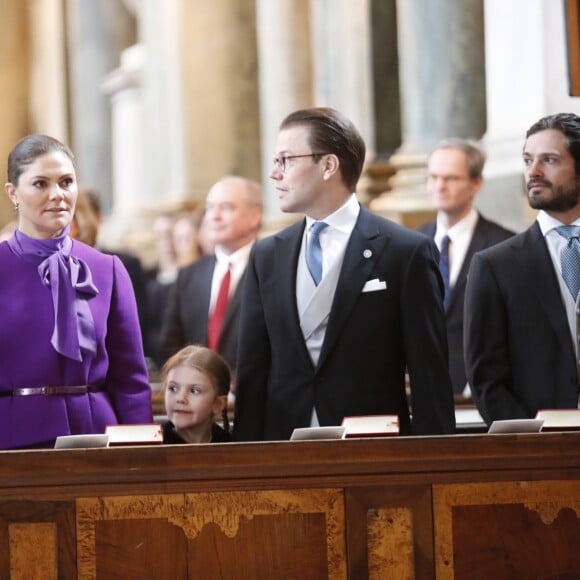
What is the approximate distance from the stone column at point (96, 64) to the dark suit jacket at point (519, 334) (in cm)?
1979

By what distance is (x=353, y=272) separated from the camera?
5.81 m

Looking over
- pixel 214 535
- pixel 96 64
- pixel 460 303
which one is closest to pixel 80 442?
pixel 214 535

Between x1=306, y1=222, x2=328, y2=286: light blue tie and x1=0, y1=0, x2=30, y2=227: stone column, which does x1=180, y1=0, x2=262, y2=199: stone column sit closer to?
x1=0, y1=0, x2=30, y2=227: stone column

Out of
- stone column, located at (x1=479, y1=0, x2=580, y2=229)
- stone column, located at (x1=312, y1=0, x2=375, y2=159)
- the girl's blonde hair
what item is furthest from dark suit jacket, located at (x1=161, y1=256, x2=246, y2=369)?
stone column, located at (x1=312, y1=0, x2=375, y2=159)

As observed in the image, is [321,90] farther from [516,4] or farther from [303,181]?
[303,181]

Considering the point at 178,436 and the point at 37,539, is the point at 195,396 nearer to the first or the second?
the point at 178,436

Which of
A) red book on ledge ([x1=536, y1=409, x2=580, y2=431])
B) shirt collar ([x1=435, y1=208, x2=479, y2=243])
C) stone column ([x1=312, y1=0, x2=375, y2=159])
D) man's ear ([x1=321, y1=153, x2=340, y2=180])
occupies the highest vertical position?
stone column ([x1=312, y1=0, x2=375, y2=159])

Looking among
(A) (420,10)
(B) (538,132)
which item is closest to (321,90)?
(A) (420,10)

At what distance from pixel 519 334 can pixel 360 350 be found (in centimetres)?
58

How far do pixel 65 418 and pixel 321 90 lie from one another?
41.5 ft

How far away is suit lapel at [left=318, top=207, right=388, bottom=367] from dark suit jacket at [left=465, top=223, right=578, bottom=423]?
16.0 inches

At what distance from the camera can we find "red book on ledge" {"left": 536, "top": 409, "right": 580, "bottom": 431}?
508 cm

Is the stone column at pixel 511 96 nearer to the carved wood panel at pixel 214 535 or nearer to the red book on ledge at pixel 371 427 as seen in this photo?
the red book on ledge at pixel 371 427

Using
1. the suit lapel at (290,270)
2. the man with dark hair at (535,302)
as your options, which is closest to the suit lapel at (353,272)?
the suit lapel at (290,270)
